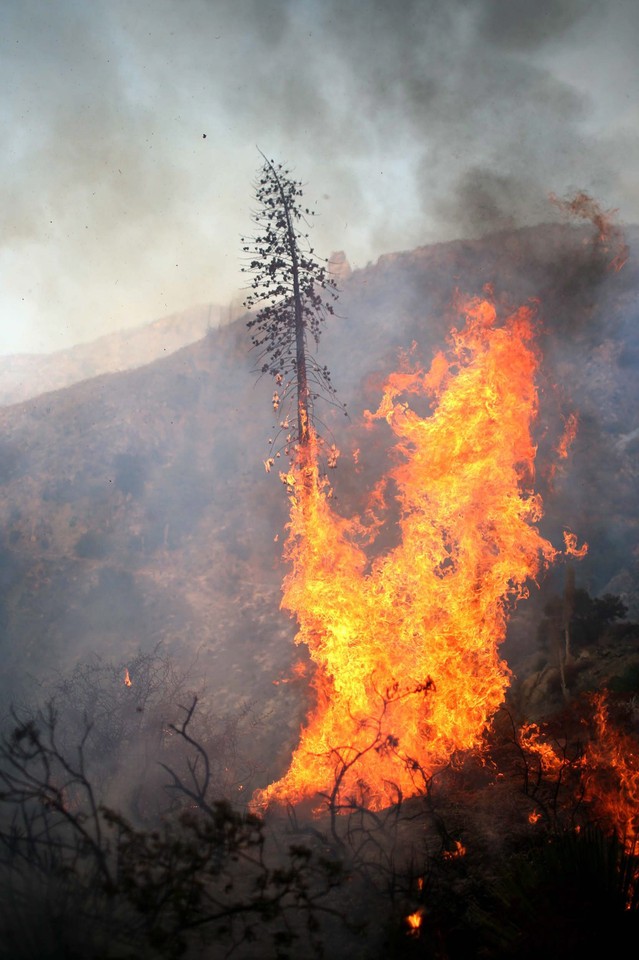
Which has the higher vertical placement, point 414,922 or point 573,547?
point 573,547

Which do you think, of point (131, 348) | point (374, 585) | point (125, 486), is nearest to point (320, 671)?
point (374, 585)

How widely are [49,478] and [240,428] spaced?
13088 mm

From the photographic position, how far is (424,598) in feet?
38.4

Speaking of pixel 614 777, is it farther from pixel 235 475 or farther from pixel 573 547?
pixel 235 475

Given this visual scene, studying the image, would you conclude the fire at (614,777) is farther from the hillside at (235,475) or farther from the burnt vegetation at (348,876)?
the hillside at (235,475)

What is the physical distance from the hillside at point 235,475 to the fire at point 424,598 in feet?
17.2

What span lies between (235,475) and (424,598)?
22.5 m

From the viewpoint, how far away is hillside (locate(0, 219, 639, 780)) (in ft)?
71.5

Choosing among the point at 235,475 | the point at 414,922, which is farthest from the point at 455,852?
the point at 235,475

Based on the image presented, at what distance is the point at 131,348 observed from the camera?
10244 cm

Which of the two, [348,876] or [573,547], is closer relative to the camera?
[348,876]

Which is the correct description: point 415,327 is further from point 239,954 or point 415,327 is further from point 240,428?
point 239,954

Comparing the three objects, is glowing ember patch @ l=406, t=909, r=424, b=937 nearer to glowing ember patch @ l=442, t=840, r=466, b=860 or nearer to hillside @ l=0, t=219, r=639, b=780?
glowing ember patch @ l=442, t=840, r=466, b=860

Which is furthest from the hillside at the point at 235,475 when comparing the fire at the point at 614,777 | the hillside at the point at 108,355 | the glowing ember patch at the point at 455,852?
the hillside at the point at 108,355
